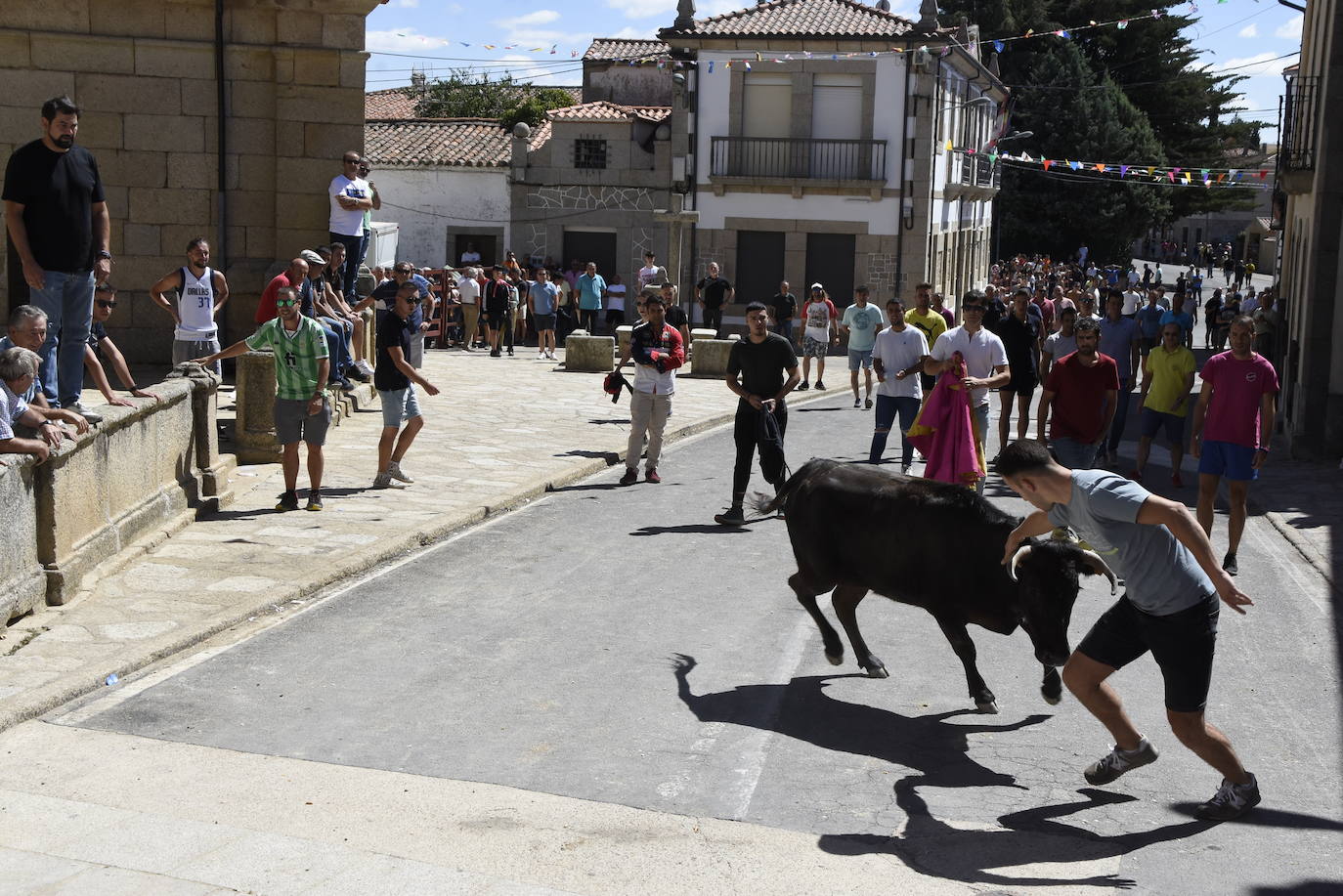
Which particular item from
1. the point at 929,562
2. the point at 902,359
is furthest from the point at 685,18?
the point at 929,562

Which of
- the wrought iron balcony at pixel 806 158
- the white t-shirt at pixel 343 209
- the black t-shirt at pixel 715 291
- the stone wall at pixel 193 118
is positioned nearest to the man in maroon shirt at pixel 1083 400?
the white t-shirt at pixel 343 209

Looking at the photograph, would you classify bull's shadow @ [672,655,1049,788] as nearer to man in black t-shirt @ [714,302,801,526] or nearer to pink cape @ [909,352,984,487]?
pink cape @ [909,352,984,487]

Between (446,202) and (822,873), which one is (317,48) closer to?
(822,873)

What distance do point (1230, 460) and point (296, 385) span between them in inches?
262

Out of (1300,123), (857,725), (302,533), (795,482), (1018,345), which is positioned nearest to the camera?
(857,725)

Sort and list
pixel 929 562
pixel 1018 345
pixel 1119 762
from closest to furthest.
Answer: pixel 1119 762, pixel 929 562, pixel 1018 345

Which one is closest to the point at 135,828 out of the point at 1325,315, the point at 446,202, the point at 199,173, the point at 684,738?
the point at 684,738

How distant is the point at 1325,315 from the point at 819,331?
7258mm

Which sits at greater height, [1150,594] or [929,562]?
[1150,594]

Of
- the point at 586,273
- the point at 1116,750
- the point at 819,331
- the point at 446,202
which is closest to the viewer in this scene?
the point at 1116,750

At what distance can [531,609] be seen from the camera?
866 cm

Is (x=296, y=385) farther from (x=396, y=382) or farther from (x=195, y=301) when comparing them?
(x=195, y=301)

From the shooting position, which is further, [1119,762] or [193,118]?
[193,118]

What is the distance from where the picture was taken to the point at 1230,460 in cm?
1026
